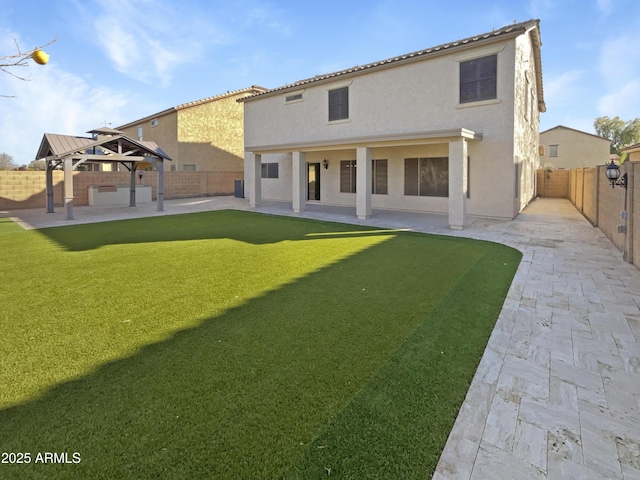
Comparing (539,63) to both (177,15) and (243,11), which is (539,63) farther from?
(177,15)

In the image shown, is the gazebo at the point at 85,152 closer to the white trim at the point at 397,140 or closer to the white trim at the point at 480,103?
the white trim at the point at 397,140

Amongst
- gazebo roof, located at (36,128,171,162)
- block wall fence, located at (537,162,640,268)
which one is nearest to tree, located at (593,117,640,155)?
block wall fence, located at (537,162,640,268)

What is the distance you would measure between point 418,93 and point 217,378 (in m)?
14.3

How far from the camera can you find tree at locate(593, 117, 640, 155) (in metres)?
49.7

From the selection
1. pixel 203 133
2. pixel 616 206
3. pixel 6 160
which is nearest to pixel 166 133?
pixel 203 133

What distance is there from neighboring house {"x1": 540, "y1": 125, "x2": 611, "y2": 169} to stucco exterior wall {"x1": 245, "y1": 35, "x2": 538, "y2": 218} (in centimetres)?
2663

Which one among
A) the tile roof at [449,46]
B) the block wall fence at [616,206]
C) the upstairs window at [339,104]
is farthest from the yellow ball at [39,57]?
the upstairs window at [339,104]

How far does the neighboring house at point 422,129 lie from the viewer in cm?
1257

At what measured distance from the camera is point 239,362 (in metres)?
3.44

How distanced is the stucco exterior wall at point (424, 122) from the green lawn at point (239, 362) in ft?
22.6

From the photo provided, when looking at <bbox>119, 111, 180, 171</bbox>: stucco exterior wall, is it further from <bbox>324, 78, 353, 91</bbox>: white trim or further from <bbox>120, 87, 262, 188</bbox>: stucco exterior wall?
<bbox>324, 78, 353, 91</bbox>: white trim

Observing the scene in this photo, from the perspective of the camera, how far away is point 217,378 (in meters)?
3.16

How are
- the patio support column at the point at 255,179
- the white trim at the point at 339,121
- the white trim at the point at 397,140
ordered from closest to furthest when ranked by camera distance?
1. the white trim at the point at 397,140
2. the white trim at the point at 339,121
3. the patio support column at the point at 255,179

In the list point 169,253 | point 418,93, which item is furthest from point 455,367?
point 418,93
